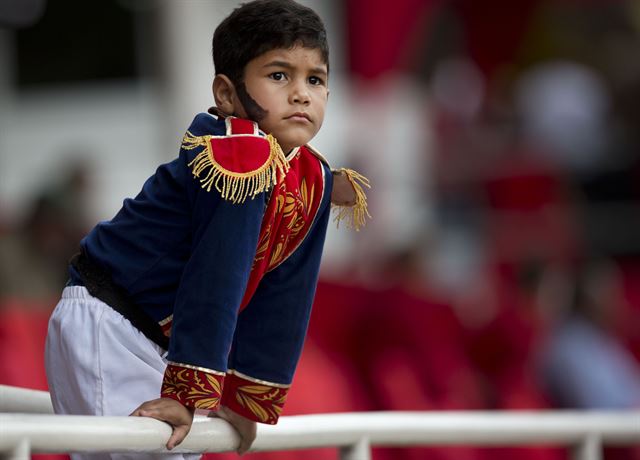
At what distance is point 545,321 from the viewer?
4863 mm

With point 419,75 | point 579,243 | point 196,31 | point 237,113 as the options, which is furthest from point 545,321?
point 419,75

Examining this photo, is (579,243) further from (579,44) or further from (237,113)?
(237,113)

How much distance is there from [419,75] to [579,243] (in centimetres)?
278

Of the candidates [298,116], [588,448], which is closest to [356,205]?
[298,116]

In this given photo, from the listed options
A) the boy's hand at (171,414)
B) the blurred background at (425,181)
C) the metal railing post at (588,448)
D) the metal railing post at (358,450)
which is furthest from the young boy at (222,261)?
the blurred background at (425,181)

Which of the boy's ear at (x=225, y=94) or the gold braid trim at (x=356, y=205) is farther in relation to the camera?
the gold braid trim at (x=356, y=205)

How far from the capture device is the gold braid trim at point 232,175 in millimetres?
1668

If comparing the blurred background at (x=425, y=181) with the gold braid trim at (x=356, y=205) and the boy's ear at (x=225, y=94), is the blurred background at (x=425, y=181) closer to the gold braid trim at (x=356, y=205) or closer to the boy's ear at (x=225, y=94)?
the gold braid trim at (x=356, y=205)

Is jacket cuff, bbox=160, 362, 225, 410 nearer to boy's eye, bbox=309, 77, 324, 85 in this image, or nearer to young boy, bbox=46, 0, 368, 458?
young boy, bbox=46, 0, 368, 458

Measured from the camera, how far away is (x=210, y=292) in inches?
65.6

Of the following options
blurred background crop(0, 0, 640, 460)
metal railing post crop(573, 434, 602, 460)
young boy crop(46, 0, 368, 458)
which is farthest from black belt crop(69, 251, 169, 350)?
blurred background crop(0, 0, 640, 460)

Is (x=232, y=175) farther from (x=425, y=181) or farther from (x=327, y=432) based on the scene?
(x=425, y=181)

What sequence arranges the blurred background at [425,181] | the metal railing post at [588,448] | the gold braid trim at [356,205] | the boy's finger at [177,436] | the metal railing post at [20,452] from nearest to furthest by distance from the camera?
1. the metal railing post at [20,452]
2. the boy's finger at [177,436]
3. the gold braid trim at [356,205]
4. the metal railing post at [588,448]
5. the blurred background at [425,181]

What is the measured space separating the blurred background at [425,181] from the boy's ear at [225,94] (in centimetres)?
130
